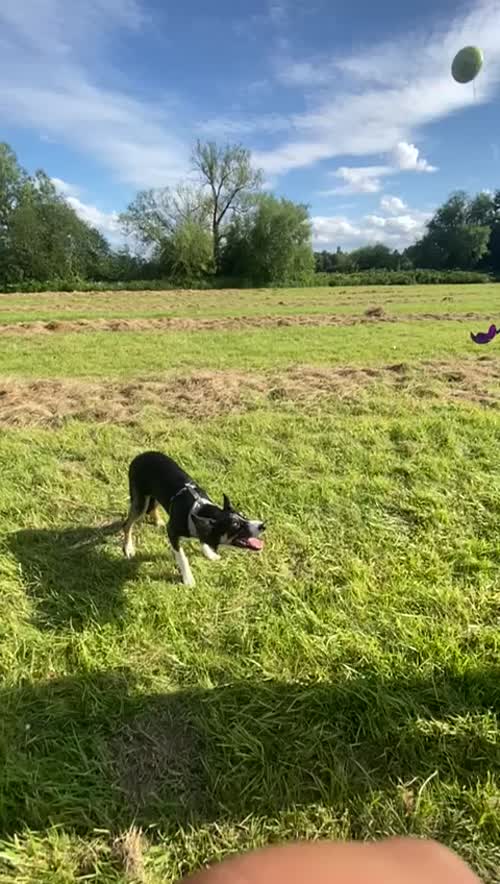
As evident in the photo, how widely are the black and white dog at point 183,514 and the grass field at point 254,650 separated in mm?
204

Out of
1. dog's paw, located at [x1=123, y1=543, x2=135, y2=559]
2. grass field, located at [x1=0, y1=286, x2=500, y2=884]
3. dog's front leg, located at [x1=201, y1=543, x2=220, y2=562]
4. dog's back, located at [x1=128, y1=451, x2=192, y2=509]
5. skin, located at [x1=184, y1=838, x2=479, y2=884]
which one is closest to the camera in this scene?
skin, located at [x1=184, y1=838, x2=479, y2=884]

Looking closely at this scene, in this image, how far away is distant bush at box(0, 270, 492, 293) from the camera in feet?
152

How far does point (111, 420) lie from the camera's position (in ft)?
22.5

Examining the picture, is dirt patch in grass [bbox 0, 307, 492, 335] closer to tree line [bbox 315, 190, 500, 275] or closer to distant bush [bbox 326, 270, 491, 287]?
distant bush [bbox 326, 270, 491, 287]

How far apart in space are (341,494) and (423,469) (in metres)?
1.05

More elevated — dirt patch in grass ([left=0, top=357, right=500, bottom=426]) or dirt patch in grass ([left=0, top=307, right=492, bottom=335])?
dirt patch in grass ([left=0, top=307, right=492, bottom=335])

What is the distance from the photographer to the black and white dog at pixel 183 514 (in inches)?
135

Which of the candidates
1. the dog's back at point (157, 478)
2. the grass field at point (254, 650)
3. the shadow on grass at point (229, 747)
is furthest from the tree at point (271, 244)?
the shadow on grass at point (229, 747)

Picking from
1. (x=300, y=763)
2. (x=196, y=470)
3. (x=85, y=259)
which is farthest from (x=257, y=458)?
(x=85, y=259)

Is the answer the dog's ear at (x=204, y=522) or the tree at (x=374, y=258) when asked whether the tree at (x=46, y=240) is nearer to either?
the tree at (x=374, y=258)

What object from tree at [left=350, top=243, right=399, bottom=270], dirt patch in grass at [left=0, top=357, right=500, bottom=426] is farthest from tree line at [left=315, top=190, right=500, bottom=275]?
dirt patch in grass at [left=0, top=357, right=500, bottom=426]

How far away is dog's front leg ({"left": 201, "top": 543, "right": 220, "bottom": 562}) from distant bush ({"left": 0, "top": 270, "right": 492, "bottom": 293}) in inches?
1787

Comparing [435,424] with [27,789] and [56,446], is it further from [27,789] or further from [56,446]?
[27,789]

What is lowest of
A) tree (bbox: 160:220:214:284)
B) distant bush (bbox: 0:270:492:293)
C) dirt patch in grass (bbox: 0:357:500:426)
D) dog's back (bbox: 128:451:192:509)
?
dog's back (bbox: 128:451:192:509)
